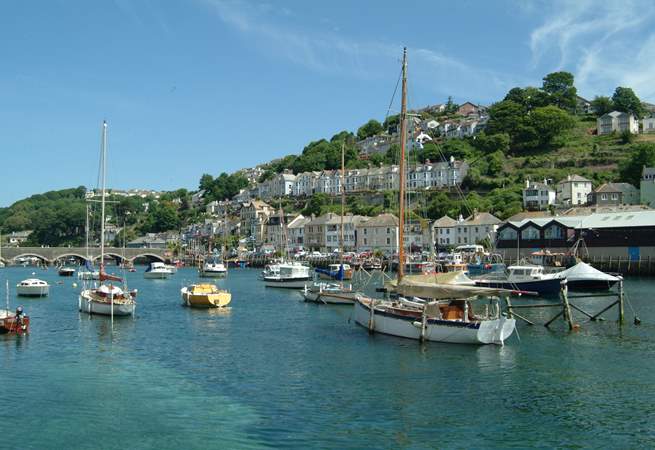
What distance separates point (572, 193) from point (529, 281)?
82.0 m

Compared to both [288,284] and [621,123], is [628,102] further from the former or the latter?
[288,284]

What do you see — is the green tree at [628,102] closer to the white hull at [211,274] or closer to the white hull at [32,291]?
the white hull at [211,274]

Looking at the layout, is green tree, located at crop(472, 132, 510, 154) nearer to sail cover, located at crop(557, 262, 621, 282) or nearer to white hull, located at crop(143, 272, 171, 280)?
white hull, located at crop(143, 272, 171, 280)

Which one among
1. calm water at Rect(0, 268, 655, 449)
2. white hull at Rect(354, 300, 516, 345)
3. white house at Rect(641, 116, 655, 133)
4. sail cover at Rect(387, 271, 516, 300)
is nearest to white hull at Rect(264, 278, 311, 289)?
calm water at Rect(0, 268, 655, 449)

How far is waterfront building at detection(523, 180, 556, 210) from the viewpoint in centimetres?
13800

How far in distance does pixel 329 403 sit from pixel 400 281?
18.0m

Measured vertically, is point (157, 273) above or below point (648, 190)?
below

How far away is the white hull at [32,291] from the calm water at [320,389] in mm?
30679

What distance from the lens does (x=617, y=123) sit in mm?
181375

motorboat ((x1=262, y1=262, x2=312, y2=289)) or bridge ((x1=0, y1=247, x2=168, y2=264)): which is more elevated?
bridge ((x1=0, y1=247, x2=168, y2=264))

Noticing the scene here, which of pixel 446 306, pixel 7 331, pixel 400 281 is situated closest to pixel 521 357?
pixel 446 306

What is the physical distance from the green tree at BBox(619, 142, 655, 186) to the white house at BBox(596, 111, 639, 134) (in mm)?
41350

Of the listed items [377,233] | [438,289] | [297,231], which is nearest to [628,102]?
[377,233]

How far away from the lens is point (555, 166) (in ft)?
532
